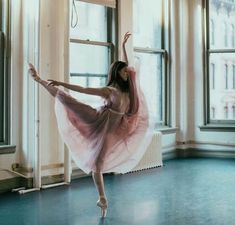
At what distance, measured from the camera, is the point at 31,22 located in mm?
5102

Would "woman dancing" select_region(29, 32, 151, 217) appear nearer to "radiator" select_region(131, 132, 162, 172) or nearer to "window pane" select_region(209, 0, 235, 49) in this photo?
"radiator" select_region(131, 132, 162, 172)

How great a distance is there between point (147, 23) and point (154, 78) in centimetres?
89

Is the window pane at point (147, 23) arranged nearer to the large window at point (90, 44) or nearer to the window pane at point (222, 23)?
the large window at point (90, 44)

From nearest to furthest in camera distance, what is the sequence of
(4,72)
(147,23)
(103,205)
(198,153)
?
(103,205), (4,72), (147,23), (198,153)

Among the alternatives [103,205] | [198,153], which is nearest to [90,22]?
[103,205]

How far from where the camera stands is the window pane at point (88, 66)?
583 cm

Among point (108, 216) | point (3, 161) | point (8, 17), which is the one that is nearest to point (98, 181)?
point (108, 216)

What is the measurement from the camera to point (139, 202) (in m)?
4.52

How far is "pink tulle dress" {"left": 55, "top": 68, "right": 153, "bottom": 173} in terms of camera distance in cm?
397

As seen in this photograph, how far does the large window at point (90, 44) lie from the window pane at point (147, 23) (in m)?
0.68

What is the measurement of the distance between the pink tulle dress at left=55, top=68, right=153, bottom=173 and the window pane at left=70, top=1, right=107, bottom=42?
6.54ft

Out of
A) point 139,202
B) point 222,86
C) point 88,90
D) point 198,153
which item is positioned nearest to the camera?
point 88,90

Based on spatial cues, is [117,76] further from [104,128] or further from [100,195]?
[100,195]

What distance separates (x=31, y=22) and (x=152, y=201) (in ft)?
7.82
